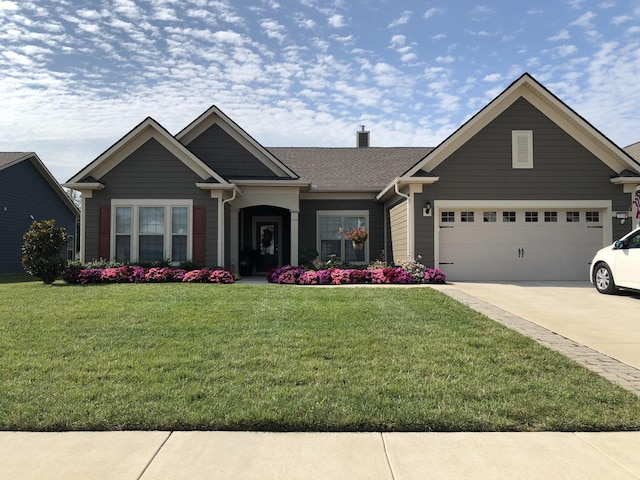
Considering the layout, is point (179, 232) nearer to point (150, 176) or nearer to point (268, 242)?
point (150, 176)

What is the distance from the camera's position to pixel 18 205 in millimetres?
22188

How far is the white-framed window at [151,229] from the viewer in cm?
1415

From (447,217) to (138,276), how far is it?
9.02 meters

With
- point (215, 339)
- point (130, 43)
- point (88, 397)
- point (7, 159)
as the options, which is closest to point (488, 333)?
point (215, 339)

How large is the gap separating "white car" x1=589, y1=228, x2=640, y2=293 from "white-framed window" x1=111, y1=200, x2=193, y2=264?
36.3 feet

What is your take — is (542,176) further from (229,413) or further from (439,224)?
(229,413)

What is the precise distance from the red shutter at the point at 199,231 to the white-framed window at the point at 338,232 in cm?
472

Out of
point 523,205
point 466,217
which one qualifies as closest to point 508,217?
point 523,205

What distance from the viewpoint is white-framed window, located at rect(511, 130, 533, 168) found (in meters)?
13.8

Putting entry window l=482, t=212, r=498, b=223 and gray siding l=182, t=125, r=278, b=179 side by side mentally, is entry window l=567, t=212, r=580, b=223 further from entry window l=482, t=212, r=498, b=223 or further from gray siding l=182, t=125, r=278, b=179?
gray siding l=182, t=125, r=278, b=179

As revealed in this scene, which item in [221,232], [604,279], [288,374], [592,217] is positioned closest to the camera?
[288,374]

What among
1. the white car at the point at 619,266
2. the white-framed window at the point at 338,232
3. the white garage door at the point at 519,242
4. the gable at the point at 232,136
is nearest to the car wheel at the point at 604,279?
the white car at the point at 619,266
